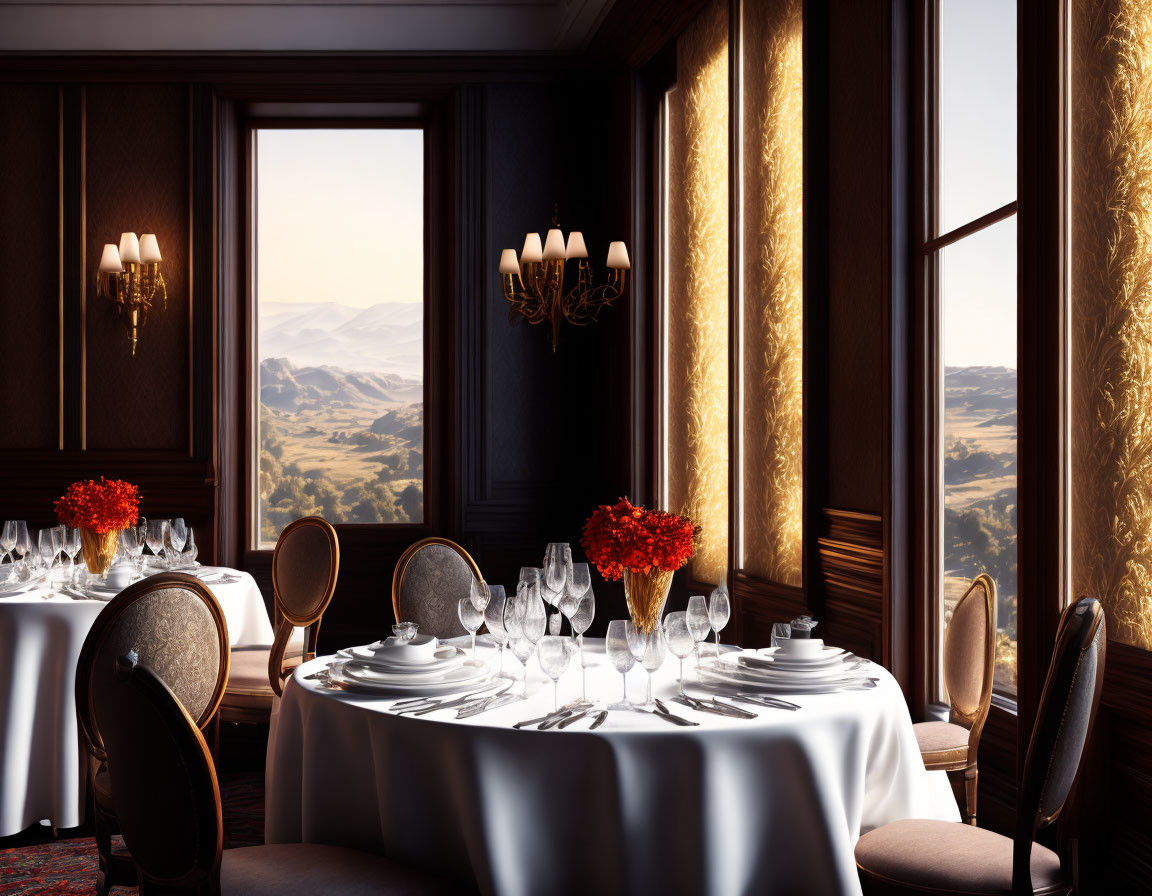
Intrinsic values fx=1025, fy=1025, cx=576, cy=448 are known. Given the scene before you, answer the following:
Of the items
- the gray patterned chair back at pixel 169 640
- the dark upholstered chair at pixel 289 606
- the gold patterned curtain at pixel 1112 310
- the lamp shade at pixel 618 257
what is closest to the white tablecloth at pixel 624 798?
the gray patterned chair back at pixel 169 640

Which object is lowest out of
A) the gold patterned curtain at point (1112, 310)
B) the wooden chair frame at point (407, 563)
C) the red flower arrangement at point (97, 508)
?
the wooden chair frame at point (407, 563)

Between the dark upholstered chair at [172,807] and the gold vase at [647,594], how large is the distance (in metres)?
0.73

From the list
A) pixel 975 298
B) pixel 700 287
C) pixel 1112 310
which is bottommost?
pixel 1112 310

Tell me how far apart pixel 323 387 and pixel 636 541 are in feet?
13.5

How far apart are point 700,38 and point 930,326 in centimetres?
211

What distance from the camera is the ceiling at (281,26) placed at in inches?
222

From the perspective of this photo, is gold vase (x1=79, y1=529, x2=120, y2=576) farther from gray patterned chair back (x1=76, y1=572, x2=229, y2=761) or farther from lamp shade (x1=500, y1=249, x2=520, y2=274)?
lamp shade (x1=500, y1=249, x2=520, y2=274)

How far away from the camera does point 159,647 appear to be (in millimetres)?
2258

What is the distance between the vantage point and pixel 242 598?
4.22m

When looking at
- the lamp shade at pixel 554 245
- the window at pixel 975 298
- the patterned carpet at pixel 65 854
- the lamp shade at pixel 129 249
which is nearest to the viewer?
the window at pixel 975 298

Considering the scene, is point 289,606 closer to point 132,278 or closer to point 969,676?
point 969,676

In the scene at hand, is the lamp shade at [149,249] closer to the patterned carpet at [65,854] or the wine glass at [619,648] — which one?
the patterned carpet at [65,854]

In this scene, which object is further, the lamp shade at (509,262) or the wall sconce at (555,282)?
the lamp shade at (509,262)

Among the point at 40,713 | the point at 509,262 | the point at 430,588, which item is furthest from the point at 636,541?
the point at 509,262
